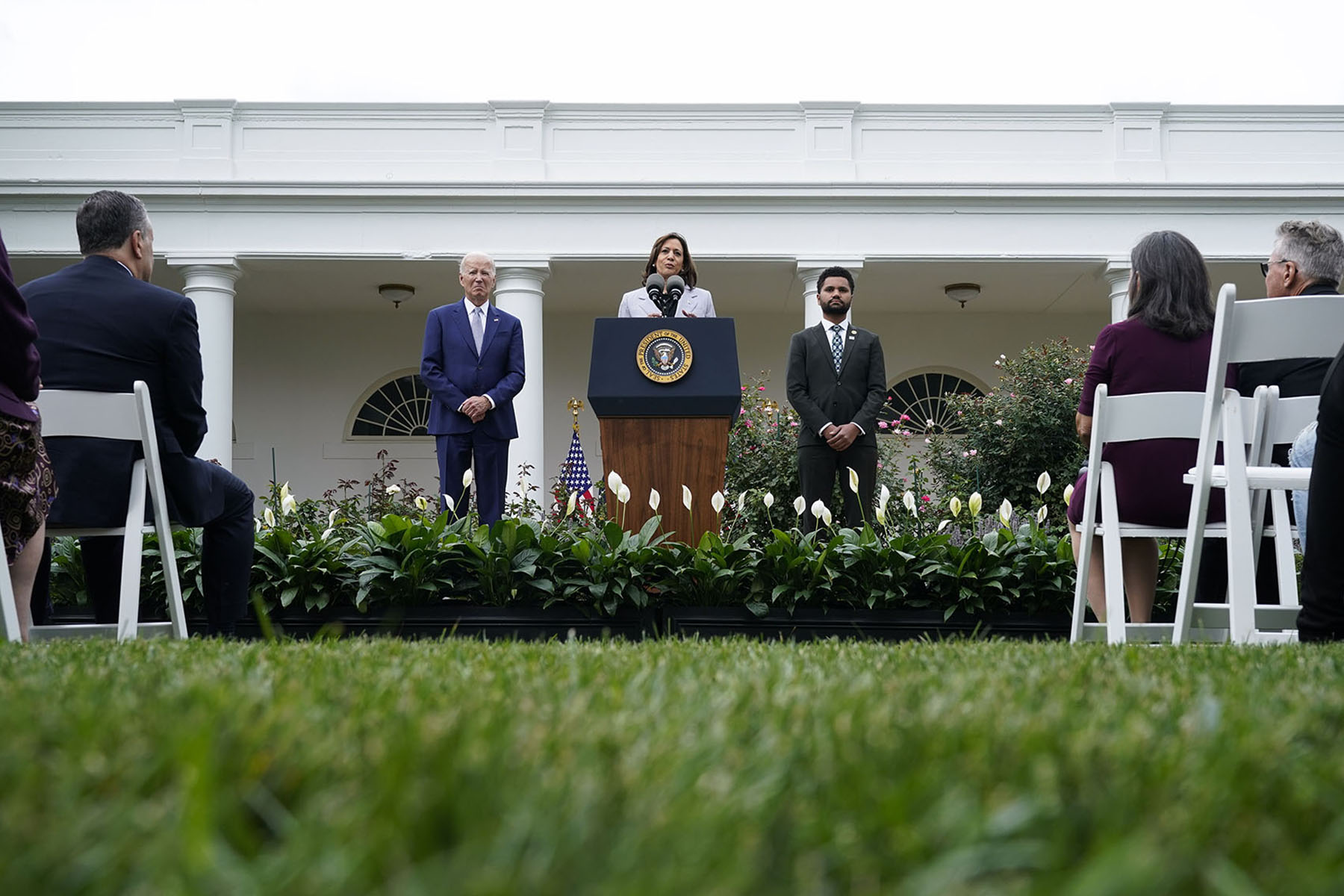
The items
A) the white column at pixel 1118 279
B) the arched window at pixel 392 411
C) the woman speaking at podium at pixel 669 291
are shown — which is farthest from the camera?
the arched window at pixel 392 411

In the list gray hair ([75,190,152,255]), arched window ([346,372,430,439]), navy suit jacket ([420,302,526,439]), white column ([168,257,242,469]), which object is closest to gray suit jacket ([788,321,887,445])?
navy suit jacket ([420,302,526,439])

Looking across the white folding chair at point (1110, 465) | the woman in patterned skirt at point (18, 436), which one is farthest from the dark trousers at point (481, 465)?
the white folding chair at point (1110, 465)

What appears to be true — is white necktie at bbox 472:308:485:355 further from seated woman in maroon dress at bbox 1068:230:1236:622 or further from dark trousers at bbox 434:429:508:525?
seated woman in maroon dress at bbox 1068:230:1236:622

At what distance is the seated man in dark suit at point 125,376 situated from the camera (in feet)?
12.3

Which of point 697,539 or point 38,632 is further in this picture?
point 697,539

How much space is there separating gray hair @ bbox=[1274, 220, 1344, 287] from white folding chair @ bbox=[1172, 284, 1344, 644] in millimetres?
1364

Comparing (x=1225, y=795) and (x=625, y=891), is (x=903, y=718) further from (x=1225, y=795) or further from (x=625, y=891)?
(x=625, y=891)

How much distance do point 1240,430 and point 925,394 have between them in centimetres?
1793

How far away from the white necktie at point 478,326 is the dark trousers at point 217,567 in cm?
336

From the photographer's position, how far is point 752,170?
16219 mm

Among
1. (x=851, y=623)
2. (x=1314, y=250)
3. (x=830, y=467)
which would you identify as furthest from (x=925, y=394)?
(x=1314, y=250)

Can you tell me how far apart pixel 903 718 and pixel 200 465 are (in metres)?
3.54

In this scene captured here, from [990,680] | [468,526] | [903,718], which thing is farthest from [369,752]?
[468,526]

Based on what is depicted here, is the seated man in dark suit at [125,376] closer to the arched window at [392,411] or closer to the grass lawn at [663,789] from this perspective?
the grass lawn at [663,789]
